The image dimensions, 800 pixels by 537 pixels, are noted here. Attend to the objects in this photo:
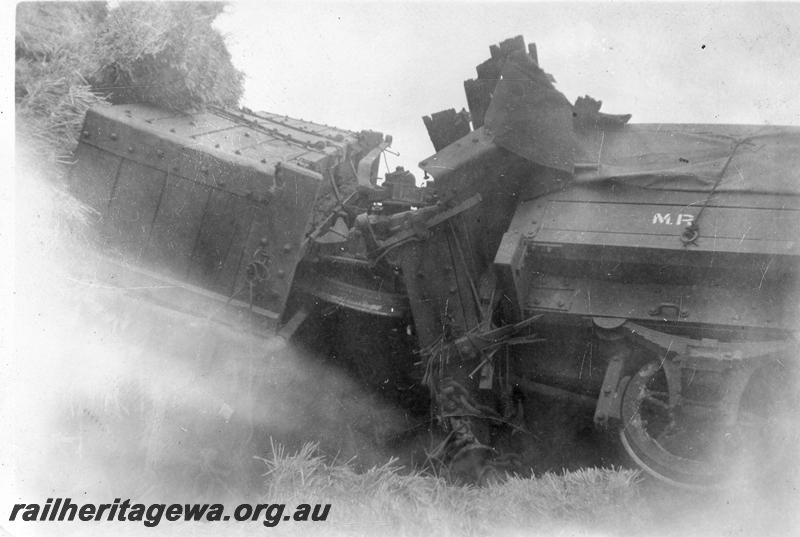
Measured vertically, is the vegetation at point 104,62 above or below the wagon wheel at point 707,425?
above

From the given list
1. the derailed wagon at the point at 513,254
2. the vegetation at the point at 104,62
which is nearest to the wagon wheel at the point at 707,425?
the derailed wagon at the point at 513,254

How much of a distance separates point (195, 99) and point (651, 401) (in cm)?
455

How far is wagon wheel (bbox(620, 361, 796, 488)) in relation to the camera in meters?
5.30

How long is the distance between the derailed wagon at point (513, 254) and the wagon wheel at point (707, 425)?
14 mm

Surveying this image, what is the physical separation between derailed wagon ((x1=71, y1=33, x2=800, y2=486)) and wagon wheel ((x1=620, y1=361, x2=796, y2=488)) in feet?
0.05

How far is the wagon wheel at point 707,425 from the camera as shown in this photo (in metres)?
5.30

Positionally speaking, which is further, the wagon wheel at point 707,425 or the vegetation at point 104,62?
the vegetation at point 104,62

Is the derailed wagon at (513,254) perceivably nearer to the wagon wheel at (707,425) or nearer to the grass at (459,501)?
the wagon wheel at (707,425)

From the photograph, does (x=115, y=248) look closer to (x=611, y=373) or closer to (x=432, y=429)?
(x=432, y=429)

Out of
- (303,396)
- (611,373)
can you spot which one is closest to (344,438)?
(303,396)

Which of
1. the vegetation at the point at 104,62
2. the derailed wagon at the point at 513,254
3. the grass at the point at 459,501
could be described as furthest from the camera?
the vegetation at the point at 104,62

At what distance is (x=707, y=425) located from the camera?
5.50 m

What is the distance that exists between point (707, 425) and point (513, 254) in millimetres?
1821

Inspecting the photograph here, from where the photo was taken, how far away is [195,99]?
6.92 metres
